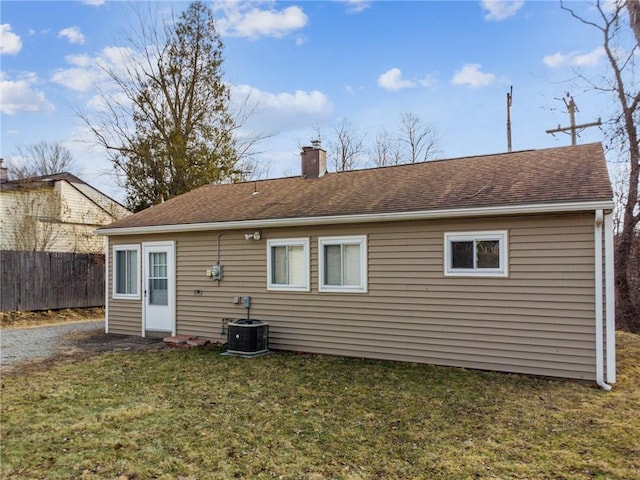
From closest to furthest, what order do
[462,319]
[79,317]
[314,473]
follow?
[314,473]
[462,319]
[79,317]

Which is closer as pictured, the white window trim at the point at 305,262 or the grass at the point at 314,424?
the grass at the point at 314,424

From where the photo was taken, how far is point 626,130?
12.4 m

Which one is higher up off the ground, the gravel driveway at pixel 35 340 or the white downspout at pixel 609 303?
the white downspout at pixel 609 303

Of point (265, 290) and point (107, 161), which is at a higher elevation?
point (107, 161)

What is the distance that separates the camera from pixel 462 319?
268 inches

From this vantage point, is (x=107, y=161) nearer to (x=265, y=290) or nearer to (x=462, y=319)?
(x=265, y=290)

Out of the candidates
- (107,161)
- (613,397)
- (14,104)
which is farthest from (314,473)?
(14,104)

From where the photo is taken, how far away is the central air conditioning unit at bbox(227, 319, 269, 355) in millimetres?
7906

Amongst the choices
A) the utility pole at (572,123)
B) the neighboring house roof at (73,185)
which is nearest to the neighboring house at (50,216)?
the neighboring house roof at (73,185)

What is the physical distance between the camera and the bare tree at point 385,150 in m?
24.0

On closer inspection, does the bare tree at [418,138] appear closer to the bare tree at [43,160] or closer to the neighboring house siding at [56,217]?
the neighboring house siding at [56,217]

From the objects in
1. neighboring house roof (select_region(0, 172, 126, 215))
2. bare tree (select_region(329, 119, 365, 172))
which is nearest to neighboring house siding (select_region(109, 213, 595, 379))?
neighboring house roof (select_region(0, 172, 126, 215))

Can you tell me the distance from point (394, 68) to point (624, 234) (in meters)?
8.22

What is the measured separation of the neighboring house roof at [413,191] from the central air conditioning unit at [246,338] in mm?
1809
